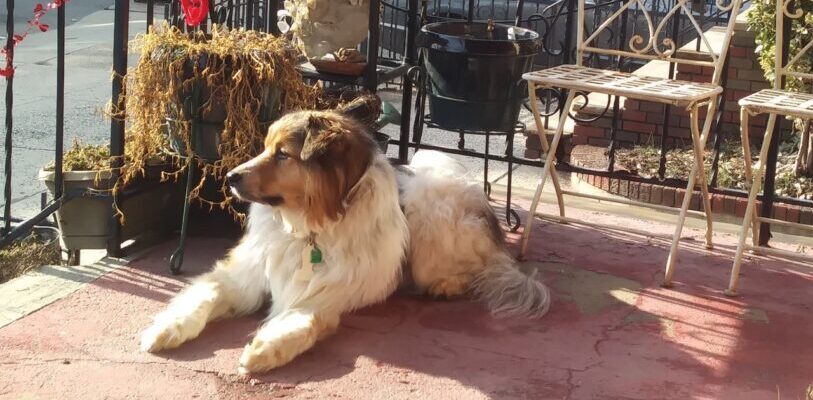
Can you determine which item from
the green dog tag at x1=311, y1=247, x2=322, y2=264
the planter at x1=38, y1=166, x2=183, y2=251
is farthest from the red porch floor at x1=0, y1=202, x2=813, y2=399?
the green dog tag at x1=311, y1=247, x2=322, y2=264

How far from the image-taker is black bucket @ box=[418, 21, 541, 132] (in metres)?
4.49

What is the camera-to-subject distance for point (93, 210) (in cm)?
442

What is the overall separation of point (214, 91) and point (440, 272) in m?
1.16

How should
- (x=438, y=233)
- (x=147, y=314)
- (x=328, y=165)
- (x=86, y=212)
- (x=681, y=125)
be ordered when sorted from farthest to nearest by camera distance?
(x=681, y=125) < (x=86, y=212) < (x=438, y=233) < (x=147, y=314) < (x=328, y=165)

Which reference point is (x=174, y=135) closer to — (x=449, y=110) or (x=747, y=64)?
(x=449, y=110)

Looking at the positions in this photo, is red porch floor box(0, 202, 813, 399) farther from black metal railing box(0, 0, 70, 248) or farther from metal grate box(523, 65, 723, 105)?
metal grate box(523, 65, 723, 105)

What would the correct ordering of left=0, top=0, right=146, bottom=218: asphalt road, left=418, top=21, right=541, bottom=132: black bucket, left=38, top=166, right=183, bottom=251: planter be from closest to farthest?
left=38, top=166, right=183, bottom=251: planter, left=418, top=21, right=541, bottom=132: black bucket, left=0, top=0, right=146, bottom=218: asphalt road

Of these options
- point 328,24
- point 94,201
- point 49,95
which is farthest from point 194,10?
point 49,95

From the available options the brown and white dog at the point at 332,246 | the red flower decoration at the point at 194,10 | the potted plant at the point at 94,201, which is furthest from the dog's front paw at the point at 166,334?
the red flower decoration at the point at 194,10

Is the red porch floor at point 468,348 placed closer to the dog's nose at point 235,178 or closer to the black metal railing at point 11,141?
the black metal railing at point 11,141

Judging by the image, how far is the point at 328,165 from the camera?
3.53m

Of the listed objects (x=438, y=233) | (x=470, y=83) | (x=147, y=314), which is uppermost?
(x=470, y=83)

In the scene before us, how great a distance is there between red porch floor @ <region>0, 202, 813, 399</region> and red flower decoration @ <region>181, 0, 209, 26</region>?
1031 mm

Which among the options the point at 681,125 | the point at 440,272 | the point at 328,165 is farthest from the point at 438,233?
the point at 681,125
